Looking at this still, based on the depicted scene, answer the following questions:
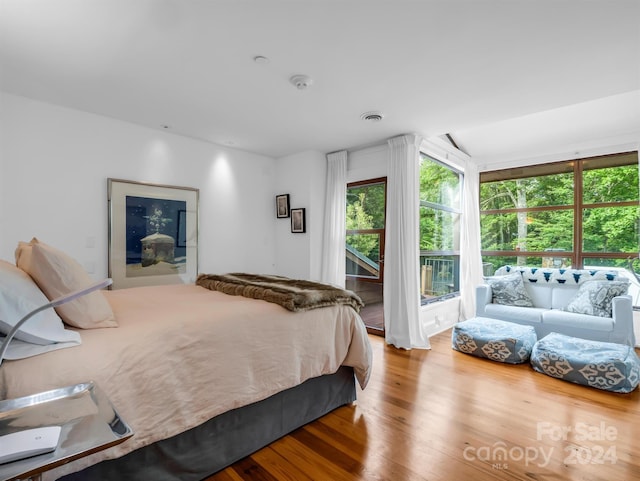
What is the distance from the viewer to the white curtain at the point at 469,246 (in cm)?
499

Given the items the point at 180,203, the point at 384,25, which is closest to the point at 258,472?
the point at 384,25

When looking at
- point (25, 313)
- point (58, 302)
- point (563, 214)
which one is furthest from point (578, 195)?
point (25, 313)

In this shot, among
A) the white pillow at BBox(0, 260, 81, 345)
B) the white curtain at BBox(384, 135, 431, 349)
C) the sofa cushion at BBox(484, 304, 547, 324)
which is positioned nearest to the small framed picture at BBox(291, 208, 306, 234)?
the white curtain at BBox(384, 135, 431, 349)

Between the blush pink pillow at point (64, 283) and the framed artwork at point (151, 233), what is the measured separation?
185 centimetres

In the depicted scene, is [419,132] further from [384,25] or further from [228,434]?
[228,434]

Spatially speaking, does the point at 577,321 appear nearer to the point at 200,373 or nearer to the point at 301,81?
the point at 301,81

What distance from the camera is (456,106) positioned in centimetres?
300

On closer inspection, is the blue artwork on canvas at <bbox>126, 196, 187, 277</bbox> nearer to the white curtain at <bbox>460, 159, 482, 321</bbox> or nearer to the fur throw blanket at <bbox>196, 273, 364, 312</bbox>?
the fur throw blanket at <bbox>196, 273, 364, 312</bbox>

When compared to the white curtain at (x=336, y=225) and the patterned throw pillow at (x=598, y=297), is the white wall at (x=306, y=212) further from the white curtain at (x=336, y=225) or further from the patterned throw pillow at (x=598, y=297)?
the patterned throw pillow at (x=598, y=297)

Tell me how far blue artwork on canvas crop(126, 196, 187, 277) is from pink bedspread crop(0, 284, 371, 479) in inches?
44.1

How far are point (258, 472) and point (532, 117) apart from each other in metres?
4.94

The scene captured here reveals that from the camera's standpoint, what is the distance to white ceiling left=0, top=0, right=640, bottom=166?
179 cm

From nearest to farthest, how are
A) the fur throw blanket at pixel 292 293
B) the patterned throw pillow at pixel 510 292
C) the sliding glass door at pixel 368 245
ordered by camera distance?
the fur throw blanket at pixel 292 293 < the patterned throw pillow at pixel 510 292 < the sliding glass door at pixel 368 245

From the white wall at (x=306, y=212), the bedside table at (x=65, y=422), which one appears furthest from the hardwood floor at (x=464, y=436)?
the white wall at (x=306, y=212)
